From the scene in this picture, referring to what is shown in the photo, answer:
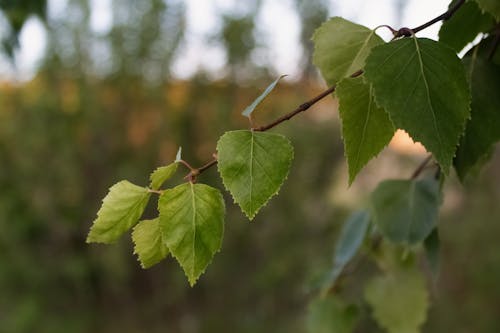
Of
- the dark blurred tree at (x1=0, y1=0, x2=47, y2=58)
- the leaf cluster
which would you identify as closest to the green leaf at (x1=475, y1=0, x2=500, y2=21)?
the leaf cluster

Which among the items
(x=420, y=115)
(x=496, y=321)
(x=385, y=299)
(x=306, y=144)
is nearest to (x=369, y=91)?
(x=420, y=115)

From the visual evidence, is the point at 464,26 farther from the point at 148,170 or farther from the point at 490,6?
the point at 148,170

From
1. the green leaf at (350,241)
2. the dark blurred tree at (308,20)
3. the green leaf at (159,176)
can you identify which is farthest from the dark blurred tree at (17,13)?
the dark blurred tree at (308,20)

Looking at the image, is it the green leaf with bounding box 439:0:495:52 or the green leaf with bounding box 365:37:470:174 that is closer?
the green leaf with bounding box 365:37:470:174

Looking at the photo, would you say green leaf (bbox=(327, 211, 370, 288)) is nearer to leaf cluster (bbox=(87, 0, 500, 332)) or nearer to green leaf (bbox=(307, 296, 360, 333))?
green leaf (bbox=(307, 296, 360, 333))

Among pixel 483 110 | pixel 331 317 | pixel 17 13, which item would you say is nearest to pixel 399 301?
pixel 331 317

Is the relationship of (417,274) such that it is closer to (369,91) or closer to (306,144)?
(369,91)
